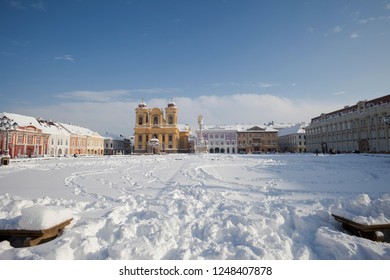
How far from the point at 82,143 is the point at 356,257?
236ft

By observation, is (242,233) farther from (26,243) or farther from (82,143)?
(82,143)

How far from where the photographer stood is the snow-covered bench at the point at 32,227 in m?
3.45

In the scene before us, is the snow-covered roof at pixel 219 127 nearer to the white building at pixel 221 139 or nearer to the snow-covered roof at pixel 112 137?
the white building at pixel 221 139

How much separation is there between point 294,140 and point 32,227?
272ft

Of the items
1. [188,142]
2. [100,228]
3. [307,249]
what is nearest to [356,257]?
[307,249]

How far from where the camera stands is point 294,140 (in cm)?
7631

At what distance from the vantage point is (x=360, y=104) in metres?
48.8

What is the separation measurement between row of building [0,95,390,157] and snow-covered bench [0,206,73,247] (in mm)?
34134

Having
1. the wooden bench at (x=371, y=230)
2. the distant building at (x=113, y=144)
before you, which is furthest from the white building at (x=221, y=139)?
the wooden bench at (x=371, y=230)

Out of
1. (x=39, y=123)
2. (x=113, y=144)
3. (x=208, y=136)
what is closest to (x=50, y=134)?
(x=39, y=123)

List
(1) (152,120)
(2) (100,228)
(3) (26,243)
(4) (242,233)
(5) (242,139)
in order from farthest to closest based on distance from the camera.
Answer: (5) (242,139)
(1) (152,120)
(2) (100,228)
(4) (242,233)
(3) (26,243)

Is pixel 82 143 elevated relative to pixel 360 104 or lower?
lower

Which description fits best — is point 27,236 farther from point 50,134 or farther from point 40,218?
point 50,134

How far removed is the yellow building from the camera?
7000 cm
